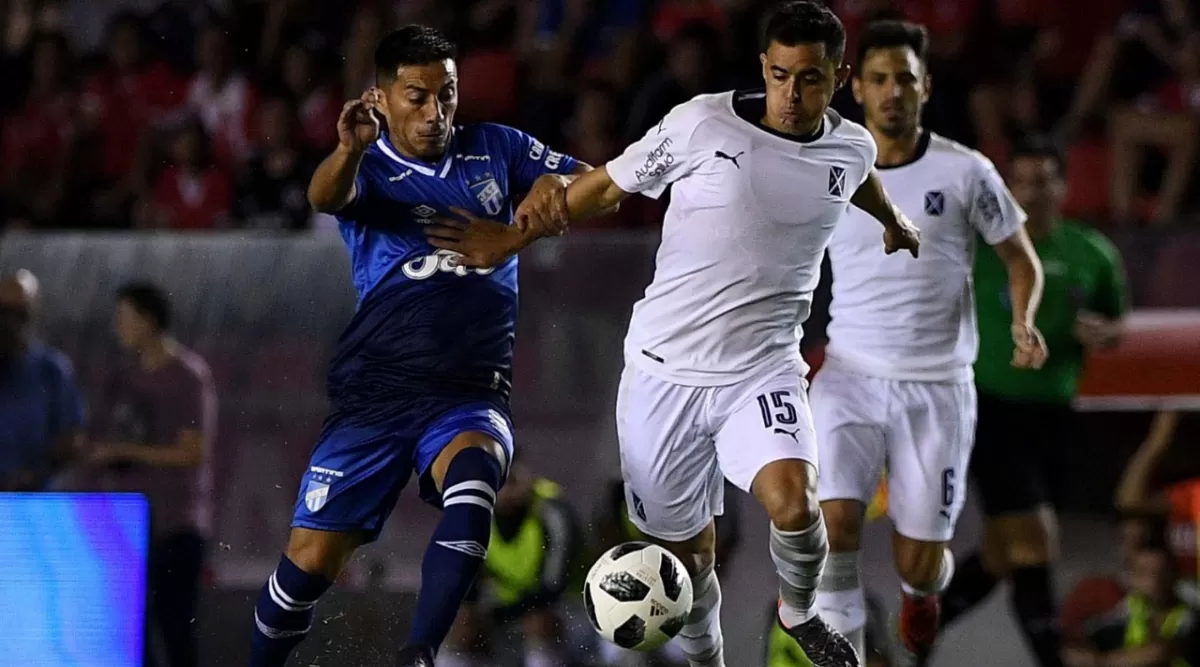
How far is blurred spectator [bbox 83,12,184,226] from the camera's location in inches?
476

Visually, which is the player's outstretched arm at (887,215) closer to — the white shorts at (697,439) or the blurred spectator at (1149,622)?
the white shorts at (697,439)

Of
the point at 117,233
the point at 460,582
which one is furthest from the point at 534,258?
the point at 460,582

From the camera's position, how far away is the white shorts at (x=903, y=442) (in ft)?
24.8

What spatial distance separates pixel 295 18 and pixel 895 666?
21.3 feet

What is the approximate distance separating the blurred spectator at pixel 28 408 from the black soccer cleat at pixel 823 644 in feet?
16.2

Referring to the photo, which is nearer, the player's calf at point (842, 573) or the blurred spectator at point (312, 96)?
the player's calf at point (842, 573)

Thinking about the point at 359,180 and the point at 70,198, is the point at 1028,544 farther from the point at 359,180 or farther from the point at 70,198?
the point at 70,198

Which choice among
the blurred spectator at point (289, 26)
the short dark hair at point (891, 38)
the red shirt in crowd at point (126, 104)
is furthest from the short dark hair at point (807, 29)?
the red shirt in crowd at point (126, 104)

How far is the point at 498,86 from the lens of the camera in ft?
38.0

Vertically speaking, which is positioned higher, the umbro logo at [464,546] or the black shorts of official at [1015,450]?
the umbro logo at [464,546]

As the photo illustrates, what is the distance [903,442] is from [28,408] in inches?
198

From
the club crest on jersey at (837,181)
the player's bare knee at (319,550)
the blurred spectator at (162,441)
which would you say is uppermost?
the club crest on jersey at (837,181)

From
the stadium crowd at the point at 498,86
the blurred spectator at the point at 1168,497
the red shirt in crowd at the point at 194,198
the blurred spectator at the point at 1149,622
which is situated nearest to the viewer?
the blurred spectator at the point at 1149,622

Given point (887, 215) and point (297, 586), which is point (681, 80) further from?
point (297, 586)
